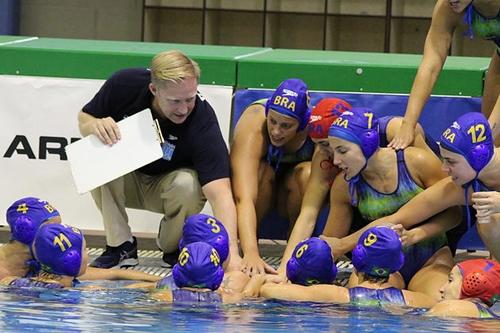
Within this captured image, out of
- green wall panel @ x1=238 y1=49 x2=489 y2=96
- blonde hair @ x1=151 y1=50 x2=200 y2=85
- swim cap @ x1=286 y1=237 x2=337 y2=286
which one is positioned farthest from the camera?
green wall panel @ x1=238 y1=49 x2=489 y2=96

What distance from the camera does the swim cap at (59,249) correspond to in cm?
520

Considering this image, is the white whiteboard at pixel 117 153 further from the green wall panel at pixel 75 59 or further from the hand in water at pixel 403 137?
the hand in water at pixel 403 137

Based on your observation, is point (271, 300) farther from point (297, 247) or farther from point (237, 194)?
point (237, 194)

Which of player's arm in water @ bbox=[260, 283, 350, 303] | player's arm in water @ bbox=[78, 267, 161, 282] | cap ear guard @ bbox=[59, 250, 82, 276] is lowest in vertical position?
player's arm in water @ bbox=[78, 267, 161, 282]

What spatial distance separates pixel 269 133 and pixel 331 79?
80 cm

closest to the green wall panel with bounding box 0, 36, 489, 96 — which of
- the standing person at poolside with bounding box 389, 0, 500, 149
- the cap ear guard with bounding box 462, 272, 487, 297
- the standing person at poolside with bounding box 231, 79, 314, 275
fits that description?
the standing person at poolside with bounding box 231, 79, 314, 275

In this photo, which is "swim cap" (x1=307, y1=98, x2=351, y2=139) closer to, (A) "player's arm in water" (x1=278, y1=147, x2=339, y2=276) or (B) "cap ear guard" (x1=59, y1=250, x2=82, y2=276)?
(A) "player's arm in water" (x1=278, y1=147, x2=339, y2=276)

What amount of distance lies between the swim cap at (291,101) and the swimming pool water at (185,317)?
1196 mm

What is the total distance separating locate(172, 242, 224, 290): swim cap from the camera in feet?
16.0

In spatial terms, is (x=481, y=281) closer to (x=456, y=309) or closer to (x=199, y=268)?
(x=456, y=309)

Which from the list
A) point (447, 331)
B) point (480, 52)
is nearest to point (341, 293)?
point (447, 331)

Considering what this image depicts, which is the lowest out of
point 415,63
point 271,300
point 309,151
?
point 271,300

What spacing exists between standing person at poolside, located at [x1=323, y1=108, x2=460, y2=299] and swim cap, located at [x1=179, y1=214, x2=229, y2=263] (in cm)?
64

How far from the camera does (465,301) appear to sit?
4.71 m
